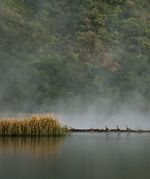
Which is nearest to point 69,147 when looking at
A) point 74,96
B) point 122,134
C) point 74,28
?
point 122,134

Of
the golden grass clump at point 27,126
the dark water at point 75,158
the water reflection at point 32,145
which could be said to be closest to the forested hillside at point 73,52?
the golden grass clump at point 27,126

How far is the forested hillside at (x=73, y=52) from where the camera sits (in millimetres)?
52156

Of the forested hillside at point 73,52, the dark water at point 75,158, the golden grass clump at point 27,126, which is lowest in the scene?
the dark water at point 75,158

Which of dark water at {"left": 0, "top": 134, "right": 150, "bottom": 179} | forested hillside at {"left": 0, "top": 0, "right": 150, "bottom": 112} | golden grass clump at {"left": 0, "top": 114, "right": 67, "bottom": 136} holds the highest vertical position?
forested hillside at {"left": 0, "top": 0, "right": 150, "bottom": 112}

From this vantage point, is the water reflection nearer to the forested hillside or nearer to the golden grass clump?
the golden grass clump

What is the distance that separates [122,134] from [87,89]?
21424 millimetres

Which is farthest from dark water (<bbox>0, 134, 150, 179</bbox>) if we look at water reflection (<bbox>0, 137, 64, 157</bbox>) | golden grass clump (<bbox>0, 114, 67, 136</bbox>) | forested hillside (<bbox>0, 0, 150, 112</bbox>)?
forested hillside (<bbox>0, 0, 150, 112</bbox>)

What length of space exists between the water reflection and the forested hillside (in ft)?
67.5

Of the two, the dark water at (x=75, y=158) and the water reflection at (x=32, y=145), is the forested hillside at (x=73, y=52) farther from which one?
the dark water at (x=75, y=158)

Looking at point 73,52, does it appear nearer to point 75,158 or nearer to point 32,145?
point 32,145

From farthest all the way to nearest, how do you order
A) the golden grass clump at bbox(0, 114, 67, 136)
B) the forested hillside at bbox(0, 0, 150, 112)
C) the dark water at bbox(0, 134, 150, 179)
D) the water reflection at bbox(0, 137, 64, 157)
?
the forested hillside at bbox(0, 0, 150, 112) → the golden grass clump at bbox(0, 114, 67, 136) → the water reflection at bbox(0, 137, 64, 157) → the dark water at bbox(0, 134, 150, 179)

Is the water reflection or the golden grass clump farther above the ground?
the golden grass clump

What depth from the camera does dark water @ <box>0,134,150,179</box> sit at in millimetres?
18422

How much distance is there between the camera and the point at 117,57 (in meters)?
63.2
